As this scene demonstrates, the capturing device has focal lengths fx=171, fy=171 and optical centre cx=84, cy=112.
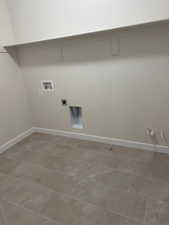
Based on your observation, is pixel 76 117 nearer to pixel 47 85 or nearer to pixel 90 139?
pixel 90 139

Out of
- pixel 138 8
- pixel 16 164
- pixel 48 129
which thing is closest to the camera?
pixel 138 8

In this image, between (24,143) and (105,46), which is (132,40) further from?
(24,143)

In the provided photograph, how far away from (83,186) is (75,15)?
7.01 ft

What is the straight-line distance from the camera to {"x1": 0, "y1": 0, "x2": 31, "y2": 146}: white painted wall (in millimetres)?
2672

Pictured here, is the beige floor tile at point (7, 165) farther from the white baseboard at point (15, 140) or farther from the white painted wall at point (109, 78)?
the white painted wall at point (109, 78)

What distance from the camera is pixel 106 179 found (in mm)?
1991

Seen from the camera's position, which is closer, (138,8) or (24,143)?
(138,8)

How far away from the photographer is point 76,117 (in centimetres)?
296

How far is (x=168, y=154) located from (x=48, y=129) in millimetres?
2060

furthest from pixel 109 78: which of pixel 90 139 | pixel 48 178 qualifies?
pixel 48 178

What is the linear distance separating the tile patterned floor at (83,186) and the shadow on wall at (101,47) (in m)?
1.35

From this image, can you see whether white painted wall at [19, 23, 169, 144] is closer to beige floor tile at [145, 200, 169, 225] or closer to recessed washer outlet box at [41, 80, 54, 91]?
recessed washer outlet box at [41, 80, 54, 91]

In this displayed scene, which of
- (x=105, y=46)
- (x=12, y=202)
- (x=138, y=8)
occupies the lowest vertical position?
(x=12, y=202)

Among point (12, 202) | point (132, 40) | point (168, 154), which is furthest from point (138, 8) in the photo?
point (12, 202)
